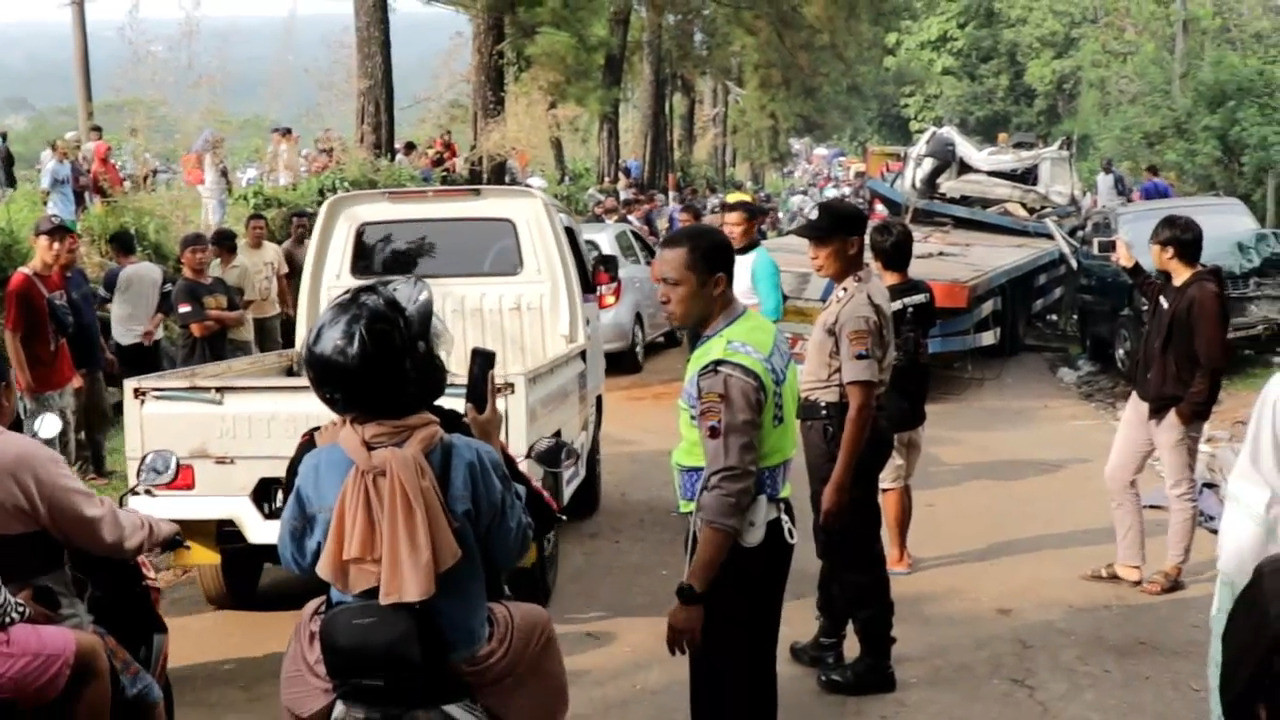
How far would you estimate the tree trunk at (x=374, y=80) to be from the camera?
53.4ft

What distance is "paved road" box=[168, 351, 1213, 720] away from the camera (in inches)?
227

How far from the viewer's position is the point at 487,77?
18.1 metres

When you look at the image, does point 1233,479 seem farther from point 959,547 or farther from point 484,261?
point 484,261

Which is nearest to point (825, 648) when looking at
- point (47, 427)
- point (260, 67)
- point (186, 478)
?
point (186, 478)

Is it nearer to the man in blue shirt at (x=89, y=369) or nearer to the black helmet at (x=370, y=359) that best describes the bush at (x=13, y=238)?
the man in blue shirt at (x=89, y=369)

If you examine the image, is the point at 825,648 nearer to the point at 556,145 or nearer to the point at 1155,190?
the point at 1155,190

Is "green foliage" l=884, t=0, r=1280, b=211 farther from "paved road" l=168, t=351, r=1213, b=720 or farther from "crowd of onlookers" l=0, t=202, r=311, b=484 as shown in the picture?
"crowd of onlookers" l=0, t=202, r=311, b=484

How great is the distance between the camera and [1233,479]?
11.0 feet

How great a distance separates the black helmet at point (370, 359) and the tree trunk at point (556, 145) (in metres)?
20.1

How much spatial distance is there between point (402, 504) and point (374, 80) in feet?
47.4

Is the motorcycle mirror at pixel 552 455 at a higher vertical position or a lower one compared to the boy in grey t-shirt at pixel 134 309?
higher

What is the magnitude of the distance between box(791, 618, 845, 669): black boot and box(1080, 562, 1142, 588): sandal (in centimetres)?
203

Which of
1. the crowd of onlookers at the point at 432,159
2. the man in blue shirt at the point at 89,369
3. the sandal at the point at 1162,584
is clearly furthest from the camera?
the crowd of onlookers at the point at 432,159

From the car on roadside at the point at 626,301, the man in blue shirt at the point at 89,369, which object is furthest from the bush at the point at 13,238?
the car on roadside at the point at 626,301
